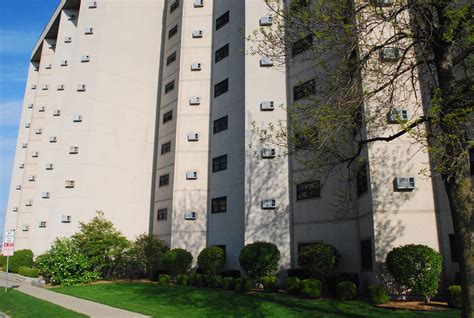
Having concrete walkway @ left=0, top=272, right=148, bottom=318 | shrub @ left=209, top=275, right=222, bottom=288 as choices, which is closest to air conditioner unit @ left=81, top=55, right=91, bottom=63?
concrete walkway @ left=0, top=272, right=148, bottom=318

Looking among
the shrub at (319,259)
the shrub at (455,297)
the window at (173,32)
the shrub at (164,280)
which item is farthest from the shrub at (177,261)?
the window at (173,32)

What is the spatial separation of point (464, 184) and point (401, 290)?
22.0 feet

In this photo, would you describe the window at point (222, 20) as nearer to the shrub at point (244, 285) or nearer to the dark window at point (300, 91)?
the dark window at point (300, 91)

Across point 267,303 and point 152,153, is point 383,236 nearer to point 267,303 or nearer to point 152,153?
point 267,303

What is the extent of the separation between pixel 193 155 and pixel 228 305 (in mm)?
13908

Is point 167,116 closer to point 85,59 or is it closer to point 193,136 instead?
point 193,136

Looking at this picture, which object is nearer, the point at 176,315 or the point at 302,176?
the point at 176,315

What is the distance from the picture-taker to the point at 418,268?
12.8 meters

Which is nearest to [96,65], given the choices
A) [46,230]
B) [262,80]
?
[46,230]

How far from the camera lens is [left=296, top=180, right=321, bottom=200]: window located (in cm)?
1912

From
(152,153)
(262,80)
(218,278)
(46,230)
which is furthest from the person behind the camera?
(152,153)

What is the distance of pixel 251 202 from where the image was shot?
816 inches

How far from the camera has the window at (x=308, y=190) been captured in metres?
19.1

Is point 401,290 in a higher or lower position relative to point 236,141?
lower
